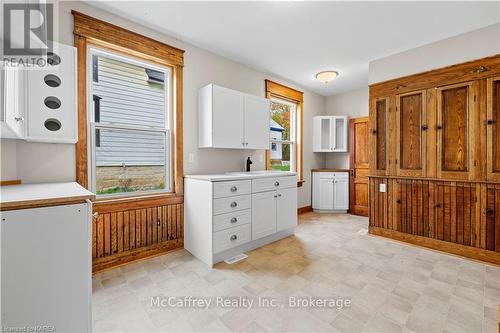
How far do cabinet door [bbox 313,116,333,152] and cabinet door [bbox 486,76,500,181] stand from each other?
2706mm

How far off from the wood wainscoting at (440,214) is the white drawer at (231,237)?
2029 millimetres

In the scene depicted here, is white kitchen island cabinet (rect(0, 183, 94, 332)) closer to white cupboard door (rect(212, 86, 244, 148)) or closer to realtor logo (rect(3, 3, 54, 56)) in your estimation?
realtor logo (rect(3, 3, 54, 56))

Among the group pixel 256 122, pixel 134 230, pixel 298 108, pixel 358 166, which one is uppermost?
pixel 298 108

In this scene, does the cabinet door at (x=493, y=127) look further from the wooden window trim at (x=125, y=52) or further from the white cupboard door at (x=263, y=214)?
the wooden window trim at (x=125, y=52)

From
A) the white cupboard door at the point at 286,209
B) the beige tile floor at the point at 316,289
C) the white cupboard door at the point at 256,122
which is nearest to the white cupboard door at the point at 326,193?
the white cupboard door at the point at 286,209

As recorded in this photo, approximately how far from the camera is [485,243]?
8.48 ft

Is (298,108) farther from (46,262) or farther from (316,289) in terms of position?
(46,262)

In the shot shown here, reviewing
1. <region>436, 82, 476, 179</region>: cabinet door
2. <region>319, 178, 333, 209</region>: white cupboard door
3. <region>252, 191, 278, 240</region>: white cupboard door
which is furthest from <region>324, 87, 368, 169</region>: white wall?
<region>252, 191, 278, 240</region>: white cupboard door

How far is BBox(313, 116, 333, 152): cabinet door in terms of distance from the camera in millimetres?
5137

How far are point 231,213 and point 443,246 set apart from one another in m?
2.67

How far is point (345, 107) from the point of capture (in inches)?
207

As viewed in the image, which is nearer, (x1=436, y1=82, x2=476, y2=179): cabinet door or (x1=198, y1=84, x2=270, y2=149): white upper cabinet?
(x1=436, y1=82, x2=476, y2=179): cabinet door

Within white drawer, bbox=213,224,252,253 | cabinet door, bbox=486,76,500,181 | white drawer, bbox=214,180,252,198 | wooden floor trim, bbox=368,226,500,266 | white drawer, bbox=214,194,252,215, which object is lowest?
wooden floor trim, bbox=368,226,500,266

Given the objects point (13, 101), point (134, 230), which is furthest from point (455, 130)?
point (13, 101)
